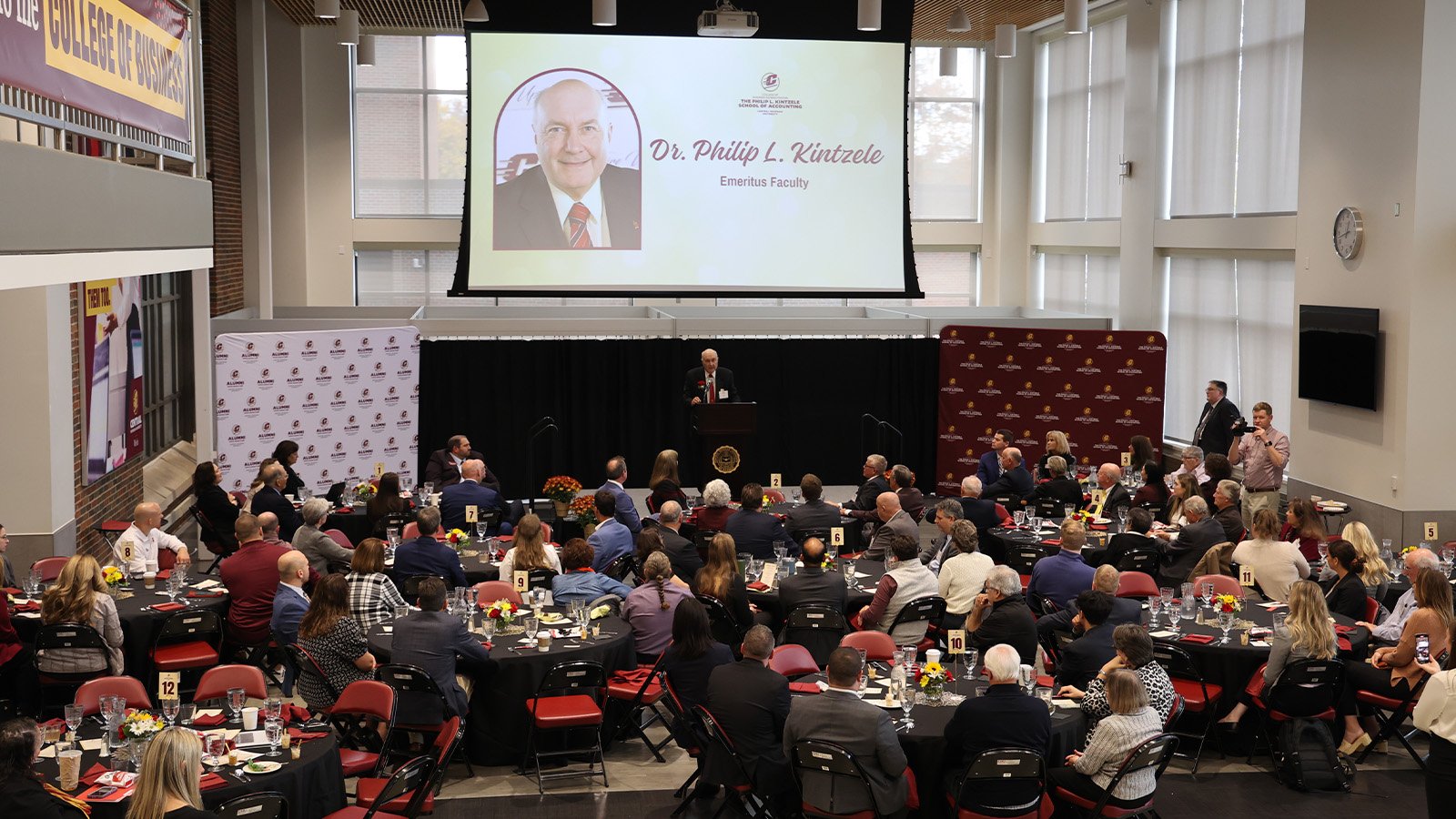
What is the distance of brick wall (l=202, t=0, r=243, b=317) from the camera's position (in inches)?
669

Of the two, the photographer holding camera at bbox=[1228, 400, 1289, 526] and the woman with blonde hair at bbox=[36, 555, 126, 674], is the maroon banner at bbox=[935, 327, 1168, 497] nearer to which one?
the photographer holding camera at bbox=[1228, 400, 1289, 526]

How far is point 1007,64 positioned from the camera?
22.5 metres

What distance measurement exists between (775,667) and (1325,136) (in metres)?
9.31

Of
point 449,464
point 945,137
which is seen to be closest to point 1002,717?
point 449,464

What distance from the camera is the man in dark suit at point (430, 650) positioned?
7.40 meters

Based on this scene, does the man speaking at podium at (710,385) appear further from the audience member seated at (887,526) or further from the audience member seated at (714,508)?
the audience member seated at (887,526)

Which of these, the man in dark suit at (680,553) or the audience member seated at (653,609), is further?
the man in dark suit at (680,553)

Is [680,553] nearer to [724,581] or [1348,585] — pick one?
[724,581]

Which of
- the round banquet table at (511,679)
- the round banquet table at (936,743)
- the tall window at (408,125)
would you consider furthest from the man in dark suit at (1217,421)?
the tall window at (408,125)

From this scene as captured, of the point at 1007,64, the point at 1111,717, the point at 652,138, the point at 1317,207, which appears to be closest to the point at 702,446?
the point at 652,138

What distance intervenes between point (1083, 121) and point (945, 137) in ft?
10.3

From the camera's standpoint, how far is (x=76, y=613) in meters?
7.95

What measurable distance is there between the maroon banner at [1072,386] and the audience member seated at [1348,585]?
24.2ft

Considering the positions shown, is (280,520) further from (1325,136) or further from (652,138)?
(1325,136)
